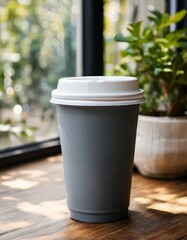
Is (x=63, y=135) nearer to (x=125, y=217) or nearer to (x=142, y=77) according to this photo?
(x=125, y=217)

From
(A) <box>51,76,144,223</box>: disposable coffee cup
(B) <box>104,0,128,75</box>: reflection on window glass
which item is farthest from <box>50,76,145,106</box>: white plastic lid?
(B) <box>104,0,128,75</box>: reflection on window glass

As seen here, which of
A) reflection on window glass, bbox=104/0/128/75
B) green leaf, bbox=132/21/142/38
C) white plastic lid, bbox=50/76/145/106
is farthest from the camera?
reflection on window glass, bbox=104/0/128/75

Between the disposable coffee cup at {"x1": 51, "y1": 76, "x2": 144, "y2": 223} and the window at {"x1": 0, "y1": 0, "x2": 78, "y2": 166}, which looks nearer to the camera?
the disposable coffee cup at {"x1": 51, "y1": 76, "x2": 144, "y2": 223}

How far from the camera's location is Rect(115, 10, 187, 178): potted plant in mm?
2387

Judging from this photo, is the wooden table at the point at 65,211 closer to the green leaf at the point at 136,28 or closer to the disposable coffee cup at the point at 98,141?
the disposable coffee cup at the point at 98,141

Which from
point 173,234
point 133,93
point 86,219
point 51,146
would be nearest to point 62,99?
point 133,93

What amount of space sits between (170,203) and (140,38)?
839 mm

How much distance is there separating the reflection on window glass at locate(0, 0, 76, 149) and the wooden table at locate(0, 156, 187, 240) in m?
0.46

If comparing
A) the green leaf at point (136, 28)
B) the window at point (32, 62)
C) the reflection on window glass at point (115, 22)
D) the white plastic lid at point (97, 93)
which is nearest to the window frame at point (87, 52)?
the window at point (32, 62)

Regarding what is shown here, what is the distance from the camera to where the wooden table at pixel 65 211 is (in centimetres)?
175

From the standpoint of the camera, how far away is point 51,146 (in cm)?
298

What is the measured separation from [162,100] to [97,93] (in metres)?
0.83

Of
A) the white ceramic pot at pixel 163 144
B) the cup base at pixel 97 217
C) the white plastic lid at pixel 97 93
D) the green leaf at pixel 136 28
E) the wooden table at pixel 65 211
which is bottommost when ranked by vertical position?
the wooden table at pixel 65 211

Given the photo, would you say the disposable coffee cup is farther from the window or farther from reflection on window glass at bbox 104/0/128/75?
reflection on window glass at bbox 104/0/128/75
